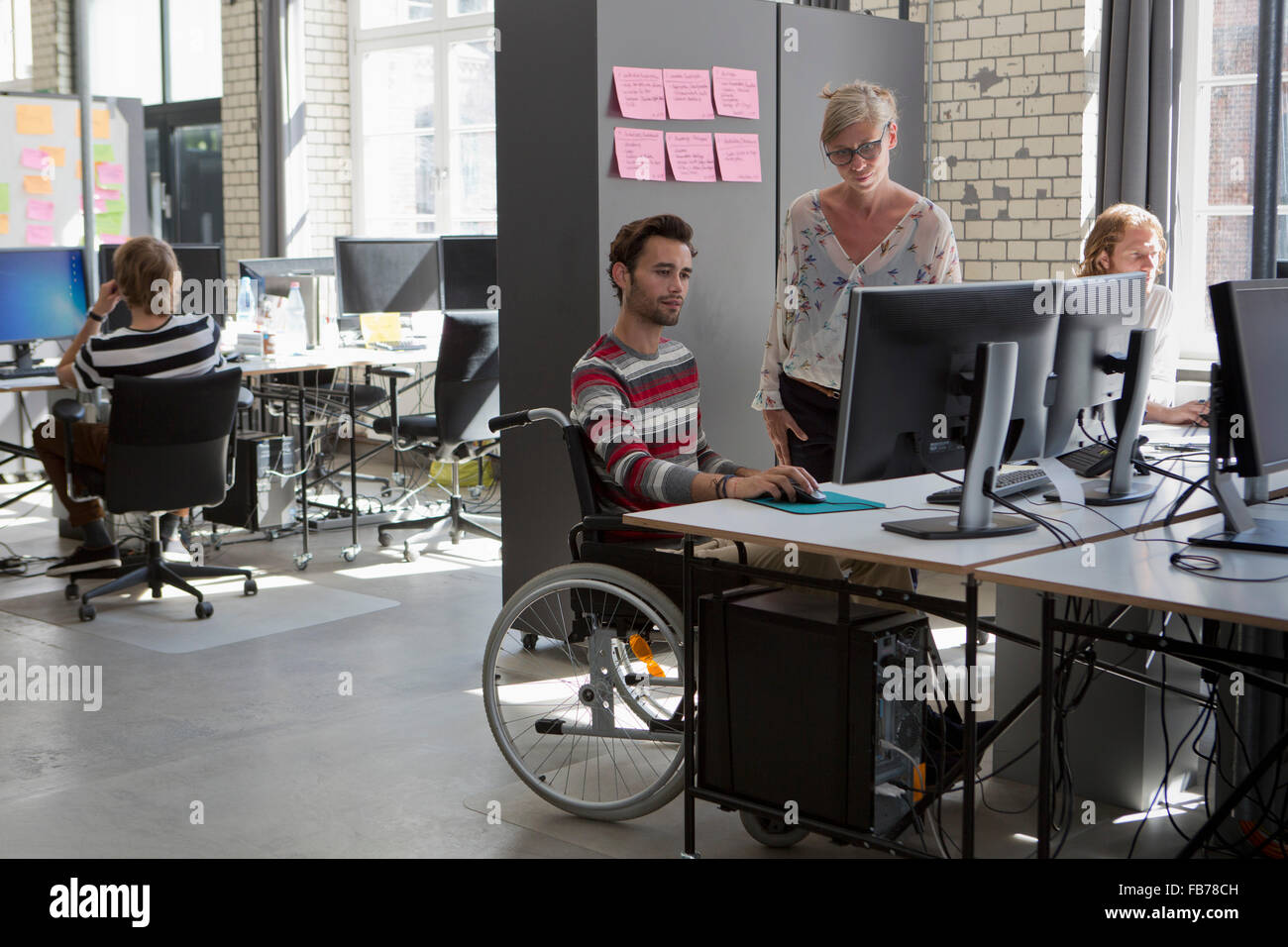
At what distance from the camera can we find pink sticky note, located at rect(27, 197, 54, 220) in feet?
24.8

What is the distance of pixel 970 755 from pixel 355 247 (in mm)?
4584

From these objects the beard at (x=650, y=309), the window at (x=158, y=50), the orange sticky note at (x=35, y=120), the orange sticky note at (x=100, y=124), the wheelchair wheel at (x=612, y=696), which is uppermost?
the window at (x=158, y=50)

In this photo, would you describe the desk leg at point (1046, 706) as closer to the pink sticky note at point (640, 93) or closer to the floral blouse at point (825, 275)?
the floral blouse at point (825, 275)

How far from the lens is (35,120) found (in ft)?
24.3

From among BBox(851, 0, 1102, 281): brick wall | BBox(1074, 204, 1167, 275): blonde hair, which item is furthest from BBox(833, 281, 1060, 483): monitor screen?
BBox(851, 0, 1102, 281): brick wall

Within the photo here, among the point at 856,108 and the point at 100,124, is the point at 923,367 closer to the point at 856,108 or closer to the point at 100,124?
the point at 856,108

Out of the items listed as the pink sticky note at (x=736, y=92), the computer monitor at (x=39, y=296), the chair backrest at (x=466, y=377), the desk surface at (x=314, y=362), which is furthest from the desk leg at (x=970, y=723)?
the computer monitor at (x=39, y=296)

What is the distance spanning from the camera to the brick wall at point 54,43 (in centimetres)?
1033

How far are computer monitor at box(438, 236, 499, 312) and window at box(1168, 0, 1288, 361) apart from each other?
2.97 meters

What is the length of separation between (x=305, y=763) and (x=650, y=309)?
136cm

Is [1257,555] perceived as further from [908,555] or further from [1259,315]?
[908,555]

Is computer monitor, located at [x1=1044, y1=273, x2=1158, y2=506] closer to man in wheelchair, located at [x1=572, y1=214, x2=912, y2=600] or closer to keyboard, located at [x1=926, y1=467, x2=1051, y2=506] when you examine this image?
keyboard, located at [x1=926, y1=467, x2=1051, y2=506]

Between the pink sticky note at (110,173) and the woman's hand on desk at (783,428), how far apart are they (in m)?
6.13

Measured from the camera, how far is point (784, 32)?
4406 millimetres
